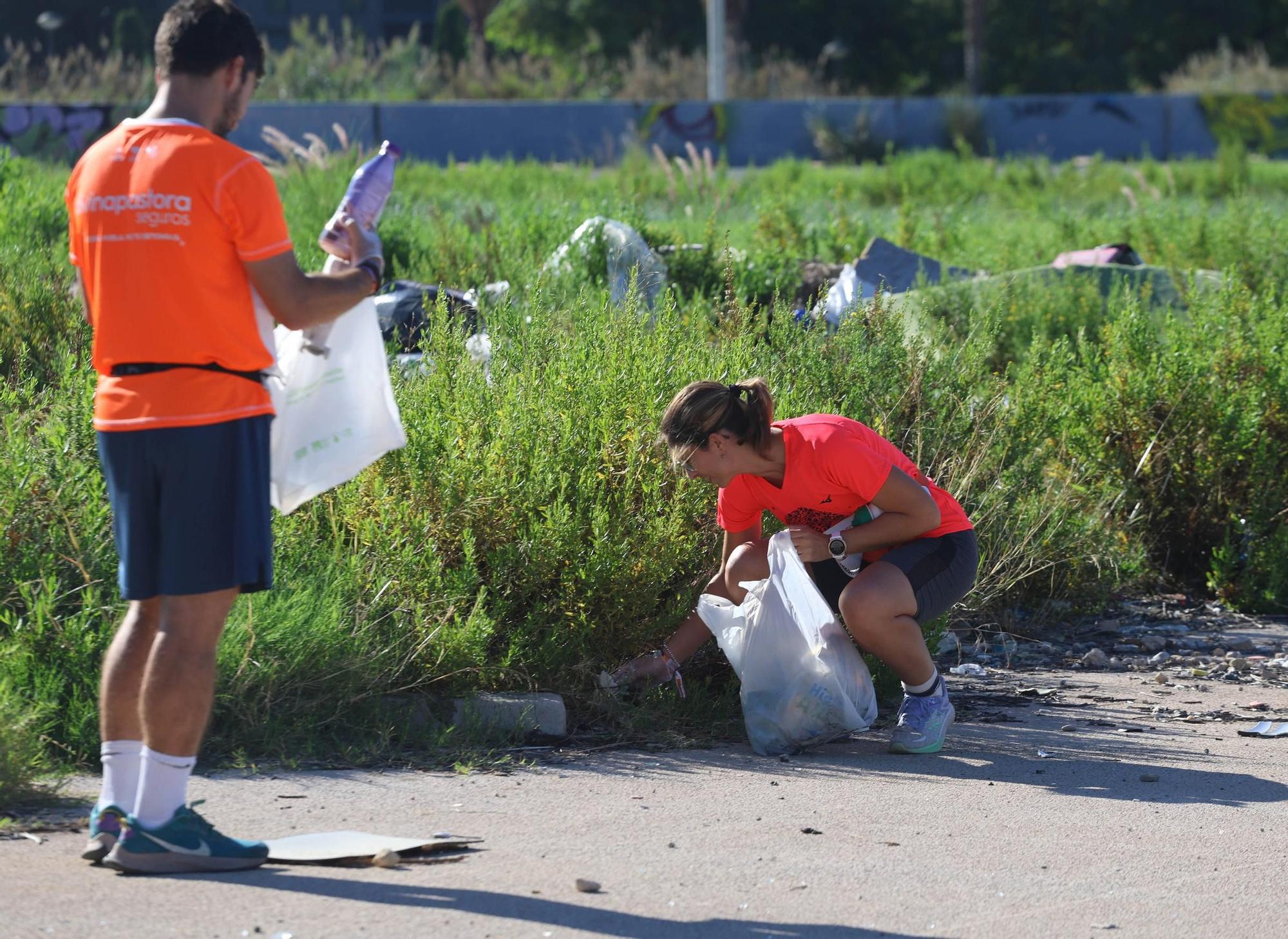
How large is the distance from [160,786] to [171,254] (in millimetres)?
1122

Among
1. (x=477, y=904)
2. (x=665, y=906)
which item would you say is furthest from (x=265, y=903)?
(x=665, y=906)

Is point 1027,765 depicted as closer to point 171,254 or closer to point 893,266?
point 171,254

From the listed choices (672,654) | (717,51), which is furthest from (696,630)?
(717,51)

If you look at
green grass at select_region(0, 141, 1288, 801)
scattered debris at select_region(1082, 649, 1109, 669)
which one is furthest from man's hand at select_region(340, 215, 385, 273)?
scattered debris at select_region(1082, 649, 1109, 669)

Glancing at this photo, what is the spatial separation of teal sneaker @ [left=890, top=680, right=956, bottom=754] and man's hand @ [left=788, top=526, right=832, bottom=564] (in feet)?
1.71

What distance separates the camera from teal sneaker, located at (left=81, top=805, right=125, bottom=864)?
3.44 m

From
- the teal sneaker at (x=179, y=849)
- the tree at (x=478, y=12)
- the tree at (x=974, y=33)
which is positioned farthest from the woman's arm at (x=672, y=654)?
the tree at (x=478, y=12)

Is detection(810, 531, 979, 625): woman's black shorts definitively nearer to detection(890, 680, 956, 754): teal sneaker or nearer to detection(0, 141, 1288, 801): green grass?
detection(890, 680, 956, 754): teal sneaker

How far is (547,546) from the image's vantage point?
4.95 m

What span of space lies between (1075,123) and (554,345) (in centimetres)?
2622

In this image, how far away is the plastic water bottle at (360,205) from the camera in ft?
11.4

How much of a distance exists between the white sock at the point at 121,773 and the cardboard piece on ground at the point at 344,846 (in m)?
0.33

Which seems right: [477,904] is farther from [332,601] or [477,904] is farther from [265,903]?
[332,601]

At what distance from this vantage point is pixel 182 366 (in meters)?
3.24
